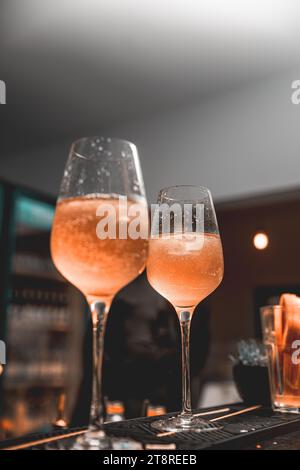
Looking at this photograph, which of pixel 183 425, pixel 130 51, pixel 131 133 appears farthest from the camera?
pixel 131 133

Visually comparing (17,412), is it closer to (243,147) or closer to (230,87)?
(243,147)

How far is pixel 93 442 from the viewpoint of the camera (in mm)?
502

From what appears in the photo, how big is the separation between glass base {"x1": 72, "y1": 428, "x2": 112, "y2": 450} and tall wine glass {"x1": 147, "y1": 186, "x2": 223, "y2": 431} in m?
0.19

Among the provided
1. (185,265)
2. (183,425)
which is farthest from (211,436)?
(185,265)

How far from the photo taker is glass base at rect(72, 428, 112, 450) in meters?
0.49

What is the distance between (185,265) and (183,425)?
0.22m

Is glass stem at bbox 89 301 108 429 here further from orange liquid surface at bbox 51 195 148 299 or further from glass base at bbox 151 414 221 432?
glass base at bbox 151 414 221 432

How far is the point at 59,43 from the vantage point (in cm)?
280

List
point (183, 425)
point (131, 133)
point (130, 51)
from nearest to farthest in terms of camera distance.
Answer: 1. point (183, 425)
2. point (130, 51)
3. point (131, 133)

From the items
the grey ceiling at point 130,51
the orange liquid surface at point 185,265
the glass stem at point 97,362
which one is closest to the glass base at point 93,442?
the glass stem at point 97,362

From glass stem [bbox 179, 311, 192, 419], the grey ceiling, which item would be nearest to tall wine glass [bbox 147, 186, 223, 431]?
glass stem [bbox 179, 311, 192, 419]

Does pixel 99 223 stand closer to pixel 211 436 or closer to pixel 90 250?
pixel 90 250

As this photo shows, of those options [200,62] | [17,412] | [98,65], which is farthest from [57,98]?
[17,412]

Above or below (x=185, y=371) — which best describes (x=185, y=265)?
above
